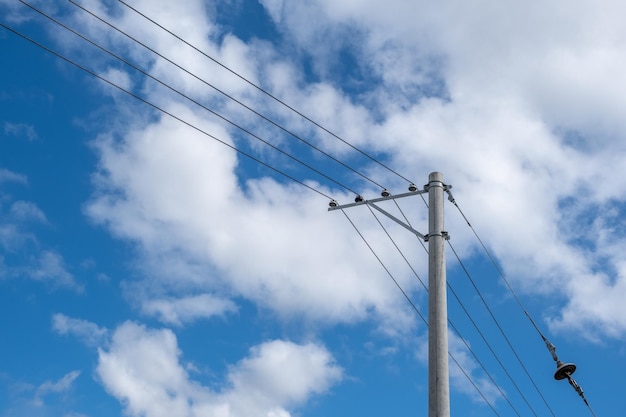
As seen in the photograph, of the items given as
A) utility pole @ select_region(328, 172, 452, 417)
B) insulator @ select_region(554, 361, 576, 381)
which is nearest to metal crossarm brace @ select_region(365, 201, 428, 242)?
utility pole @ select_region(328, 172, 452, 417)

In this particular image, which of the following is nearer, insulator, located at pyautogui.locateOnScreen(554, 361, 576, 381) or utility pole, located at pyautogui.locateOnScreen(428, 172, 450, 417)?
utility pole, located at pyautogui.locateOnScreen(428, 172, 450, 417)

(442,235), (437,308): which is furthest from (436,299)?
(442,235)

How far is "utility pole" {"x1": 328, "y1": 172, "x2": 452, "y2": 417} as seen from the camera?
A: 11.5 m

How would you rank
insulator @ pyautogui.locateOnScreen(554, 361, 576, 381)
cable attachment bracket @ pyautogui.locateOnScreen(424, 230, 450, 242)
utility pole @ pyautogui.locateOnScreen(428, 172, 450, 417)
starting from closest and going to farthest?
utility pole @ pyautogui.locateOnScreen(428, 172, 450, 417)
cable attachment bracket @ pyautogui.locateOnScreen(424, 230, 450, 242)
insulator @ pyautogui.locateOnScreen(554, 361, 576, 381)

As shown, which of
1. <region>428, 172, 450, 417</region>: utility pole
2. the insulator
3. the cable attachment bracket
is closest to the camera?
<region>428, 172, 450, 417</region>: utility pole

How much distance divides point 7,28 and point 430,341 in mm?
8067

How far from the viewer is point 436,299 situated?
12.2 metres

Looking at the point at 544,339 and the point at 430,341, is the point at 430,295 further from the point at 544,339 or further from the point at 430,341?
the point at 544,339

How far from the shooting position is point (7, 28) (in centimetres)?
1152

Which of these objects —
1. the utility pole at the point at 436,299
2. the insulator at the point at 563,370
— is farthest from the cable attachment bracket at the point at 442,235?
the insulator at the point at 563,370

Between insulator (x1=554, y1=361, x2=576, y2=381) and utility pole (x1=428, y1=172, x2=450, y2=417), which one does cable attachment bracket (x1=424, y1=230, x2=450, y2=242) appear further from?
insulator (x1=554, y1=361, x2=576, y2=381)

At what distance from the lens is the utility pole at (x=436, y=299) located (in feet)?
37.7

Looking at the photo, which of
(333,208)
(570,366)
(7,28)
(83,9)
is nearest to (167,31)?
(83,9)

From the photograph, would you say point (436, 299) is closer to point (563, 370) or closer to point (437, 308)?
point (437, 308)
